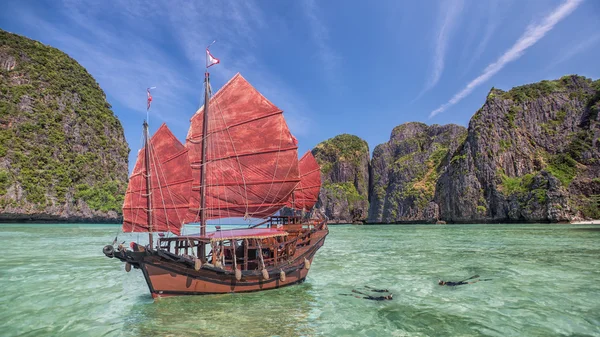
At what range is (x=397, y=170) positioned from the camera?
149 metres

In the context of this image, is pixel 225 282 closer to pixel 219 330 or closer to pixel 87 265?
pixel 219 330

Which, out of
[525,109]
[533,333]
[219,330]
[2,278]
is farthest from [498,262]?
[525,109]

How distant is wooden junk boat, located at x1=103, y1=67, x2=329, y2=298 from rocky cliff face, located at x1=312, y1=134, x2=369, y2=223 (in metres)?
137

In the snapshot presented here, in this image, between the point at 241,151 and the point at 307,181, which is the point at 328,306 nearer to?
the point at 241,151

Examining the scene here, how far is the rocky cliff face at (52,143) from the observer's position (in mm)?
83188

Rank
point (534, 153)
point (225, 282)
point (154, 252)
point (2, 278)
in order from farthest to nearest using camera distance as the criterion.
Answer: point (534, 153) → point (2, 278) → point (225, 282) → point (154, 252)

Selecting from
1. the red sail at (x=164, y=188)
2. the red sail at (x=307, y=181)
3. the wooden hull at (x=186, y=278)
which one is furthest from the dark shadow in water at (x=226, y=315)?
the red sail at (x=307, y=181)

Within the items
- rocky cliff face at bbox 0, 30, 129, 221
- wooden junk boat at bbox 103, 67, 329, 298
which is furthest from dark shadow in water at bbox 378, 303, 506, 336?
rocky cliff face at bbox 0, 30, 129, 221

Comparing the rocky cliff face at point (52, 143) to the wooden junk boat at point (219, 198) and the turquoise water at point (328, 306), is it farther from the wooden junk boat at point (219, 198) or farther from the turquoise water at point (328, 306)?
the wooden junk boat at point (219, 198)

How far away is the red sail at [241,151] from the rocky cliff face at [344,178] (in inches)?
5498

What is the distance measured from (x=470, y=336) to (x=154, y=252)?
966cm

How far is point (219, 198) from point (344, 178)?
163 m

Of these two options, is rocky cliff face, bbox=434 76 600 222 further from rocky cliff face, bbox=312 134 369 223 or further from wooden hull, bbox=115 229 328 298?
wooden hull, bbox=115 229 328 298

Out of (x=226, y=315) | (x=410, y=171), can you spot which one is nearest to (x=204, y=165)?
(x=226, y=315)
